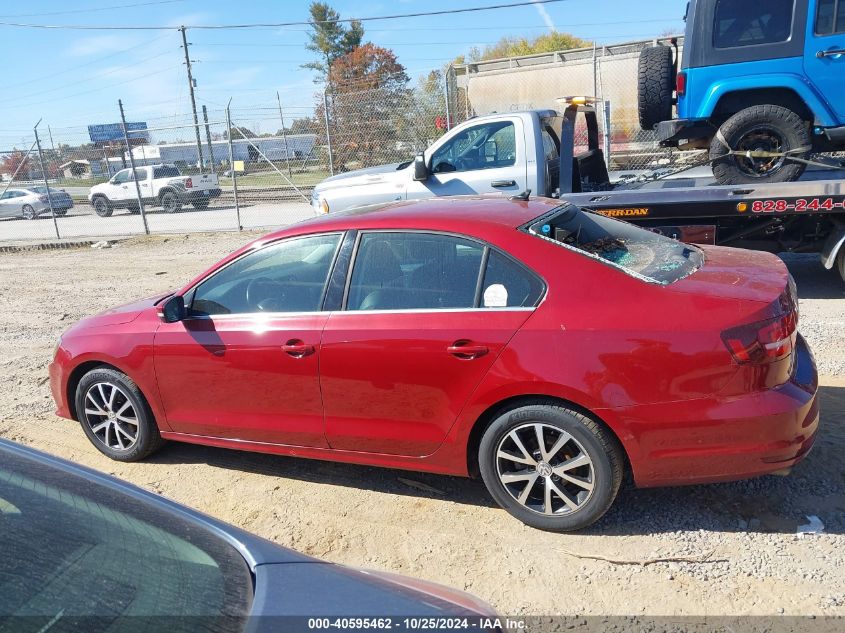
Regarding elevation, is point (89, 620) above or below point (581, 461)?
above

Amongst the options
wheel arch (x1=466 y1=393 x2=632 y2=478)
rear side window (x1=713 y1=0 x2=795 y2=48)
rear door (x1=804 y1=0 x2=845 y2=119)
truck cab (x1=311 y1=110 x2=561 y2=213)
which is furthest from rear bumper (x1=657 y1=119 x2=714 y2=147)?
wheel arch (x1=466 y1=393 x2=632 y2=478)

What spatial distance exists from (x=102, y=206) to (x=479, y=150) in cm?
1992

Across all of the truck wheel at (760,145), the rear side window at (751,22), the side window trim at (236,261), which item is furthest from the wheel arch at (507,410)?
the rear side window at (751,22)

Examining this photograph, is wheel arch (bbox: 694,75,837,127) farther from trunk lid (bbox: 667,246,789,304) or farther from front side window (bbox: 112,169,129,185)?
front side window (bbox: 112,169,129,185)

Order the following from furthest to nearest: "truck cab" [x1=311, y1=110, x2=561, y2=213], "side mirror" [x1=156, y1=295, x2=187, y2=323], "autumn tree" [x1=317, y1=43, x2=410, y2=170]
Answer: "autumn tree" [x1=317, y1=43, x2=410, y2=170]
"truck cab" [x1=311, y1=110, x2=561, y2=213]
"side mirror" [x1=156, y1=295, x2=187, y2=323]

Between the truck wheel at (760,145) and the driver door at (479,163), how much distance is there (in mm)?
2144

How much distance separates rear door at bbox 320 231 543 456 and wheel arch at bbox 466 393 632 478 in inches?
5.7

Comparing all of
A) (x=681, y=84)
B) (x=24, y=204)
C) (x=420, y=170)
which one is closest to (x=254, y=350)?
(x=420, y=170)

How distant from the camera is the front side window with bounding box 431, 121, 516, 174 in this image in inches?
325

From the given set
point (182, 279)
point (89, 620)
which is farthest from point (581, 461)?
point (182, 279)

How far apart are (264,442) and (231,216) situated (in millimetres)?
16397

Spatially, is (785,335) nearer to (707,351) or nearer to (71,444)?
(707,351)

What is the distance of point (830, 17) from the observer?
6457mm

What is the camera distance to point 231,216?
1947 centimetres
